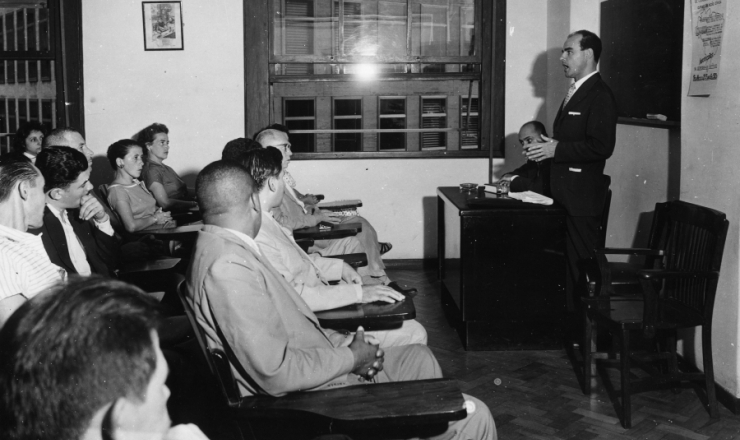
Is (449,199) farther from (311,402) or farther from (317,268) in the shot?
(311,402)

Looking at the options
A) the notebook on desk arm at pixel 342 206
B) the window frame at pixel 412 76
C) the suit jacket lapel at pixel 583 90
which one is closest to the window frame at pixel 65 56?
the window frame at pixel 412 76

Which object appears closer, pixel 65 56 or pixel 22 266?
pixel 22 266

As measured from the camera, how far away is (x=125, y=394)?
0.99 metres

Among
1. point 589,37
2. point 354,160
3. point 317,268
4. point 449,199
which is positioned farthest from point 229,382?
point 354,160

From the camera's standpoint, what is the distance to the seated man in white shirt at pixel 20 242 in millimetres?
2219

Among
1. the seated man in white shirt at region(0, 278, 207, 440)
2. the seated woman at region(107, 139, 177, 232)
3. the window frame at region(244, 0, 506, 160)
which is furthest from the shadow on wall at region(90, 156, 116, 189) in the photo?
the seated man in white shirt at region(0, 278, 207, 440)

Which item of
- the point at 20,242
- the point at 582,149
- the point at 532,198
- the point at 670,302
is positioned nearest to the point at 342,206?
the point at 532,198

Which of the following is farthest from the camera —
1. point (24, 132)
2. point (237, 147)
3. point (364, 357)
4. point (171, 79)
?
point (171, 79)

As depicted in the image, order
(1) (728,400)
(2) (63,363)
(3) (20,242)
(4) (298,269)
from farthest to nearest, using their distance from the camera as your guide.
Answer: (1) (728,400) → (4) (298,269) → (3) (20,242) → (2) (63,363)

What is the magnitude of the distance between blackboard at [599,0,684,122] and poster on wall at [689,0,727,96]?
57 cm

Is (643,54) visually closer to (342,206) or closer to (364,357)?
(342,206)

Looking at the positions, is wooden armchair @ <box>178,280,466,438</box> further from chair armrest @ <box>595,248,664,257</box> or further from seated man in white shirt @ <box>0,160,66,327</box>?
chair armrest @ <box>595,248,664,257</box>

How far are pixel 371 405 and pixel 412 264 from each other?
4.93m

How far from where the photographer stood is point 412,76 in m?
6.59
